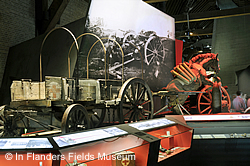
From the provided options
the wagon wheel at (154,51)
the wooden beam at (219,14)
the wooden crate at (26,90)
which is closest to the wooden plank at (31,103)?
the wooden crate at (26,90)

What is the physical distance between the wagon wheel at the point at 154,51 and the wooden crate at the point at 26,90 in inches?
180

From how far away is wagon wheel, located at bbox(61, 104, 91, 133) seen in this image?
372 cm

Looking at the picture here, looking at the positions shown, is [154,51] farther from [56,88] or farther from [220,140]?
[56,88]

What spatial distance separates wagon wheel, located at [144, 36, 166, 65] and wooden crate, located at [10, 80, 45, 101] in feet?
15.0

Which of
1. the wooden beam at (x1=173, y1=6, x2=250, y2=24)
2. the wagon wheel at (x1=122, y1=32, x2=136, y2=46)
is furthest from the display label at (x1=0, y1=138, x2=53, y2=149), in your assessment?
the wooden beam at (x1=173, y1=6, x2=250, y2=24)

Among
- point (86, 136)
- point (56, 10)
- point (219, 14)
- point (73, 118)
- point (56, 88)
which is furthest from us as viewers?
point (219, 14)

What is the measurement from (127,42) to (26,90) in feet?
11.2

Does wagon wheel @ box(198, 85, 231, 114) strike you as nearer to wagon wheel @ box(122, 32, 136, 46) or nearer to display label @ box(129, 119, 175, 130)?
wagon wheel @ box(122, 32, 136, 46)

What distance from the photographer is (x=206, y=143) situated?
4.50 m

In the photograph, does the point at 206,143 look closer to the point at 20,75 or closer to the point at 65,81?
the point at 65,81

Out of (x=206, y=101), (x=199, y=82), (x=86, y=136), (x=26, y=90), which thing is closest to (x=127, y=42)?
(x=199, y=82)

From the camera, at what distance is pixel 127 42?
6527 millimetres

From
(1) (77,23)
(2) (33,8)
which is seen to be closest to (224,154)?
(1) (77,23)

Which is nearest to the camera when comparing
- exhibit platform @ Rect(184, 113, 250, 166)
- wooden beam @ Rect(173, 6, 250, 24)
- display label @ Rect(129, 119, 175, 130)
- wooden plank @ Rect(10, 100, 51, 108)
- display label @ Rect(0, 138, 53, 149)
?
display label @ Rect(0, 138, 53, 149)
